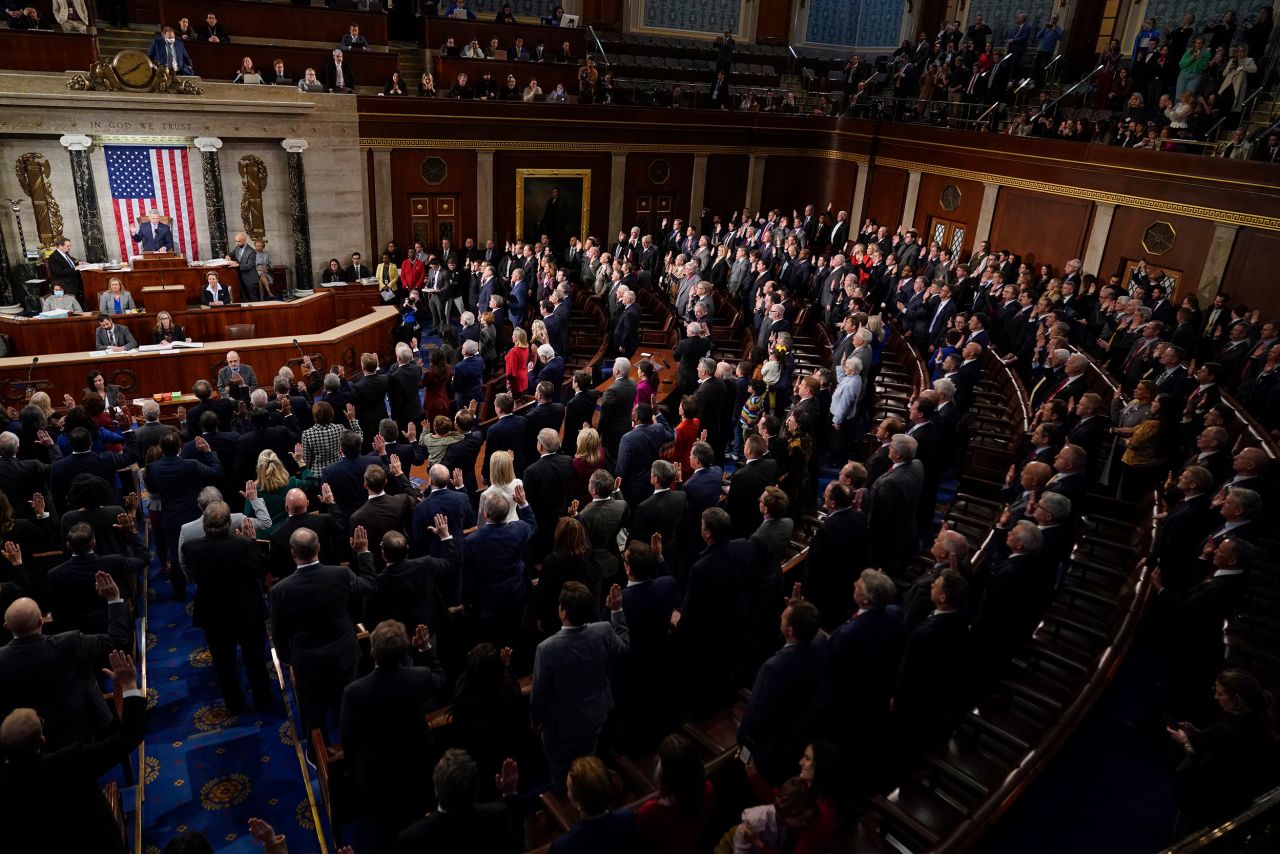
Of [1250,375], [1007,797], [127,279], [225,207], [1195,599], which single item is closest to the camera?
[1007,797]

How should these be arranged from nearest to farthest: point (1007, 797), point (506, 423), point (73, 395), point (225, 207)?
1. point (1007, 797)
2. point (506, 423)
3. point (73, 395)
4. point (225, 207)

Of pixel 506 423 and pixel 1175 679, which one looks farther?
pixel 506 423

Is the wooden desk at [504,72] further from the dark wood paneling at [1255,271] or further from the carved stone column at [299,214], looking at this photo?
the dark wood paneling at [1255,271]

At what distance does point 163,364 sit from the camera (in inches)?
416

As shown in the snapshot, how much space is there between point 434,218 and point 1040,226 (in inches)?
457

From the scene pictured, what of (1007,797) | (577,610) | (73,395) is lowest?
(73,395)

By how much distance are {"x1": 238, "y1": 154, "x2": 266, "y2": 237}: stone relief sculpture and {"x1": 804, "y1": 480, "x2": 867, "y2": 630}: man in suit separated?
508 inches

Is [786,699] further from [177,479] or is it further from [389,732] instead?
[177,479]

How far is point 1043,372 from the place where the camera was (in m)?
9.00

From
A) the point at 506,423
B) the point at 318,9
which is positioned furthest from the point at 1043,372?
the point at 318,9

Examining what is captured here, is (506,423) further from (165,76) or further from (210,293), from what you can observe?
(165,76)

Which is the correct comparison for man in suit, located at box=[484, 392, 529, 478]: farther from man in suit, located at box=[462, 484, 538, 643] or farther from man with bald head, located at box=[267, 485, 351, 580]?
man in suit, located at box=[462, 484, 538, 643]

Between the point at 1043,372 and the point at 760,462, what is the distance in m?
4.71

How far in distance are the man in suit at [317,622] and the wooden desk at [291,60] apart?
12.2 meters
